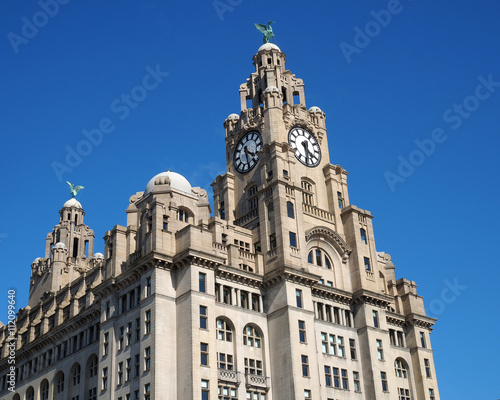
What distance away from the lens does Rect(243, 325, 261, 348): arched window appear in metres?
81.3

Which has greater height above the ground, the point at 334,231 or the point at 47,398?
the point at 334,231

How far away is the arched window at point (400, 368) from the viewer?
95.2 metres

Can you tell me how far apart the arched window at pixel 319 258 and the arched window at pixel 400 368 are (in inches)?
638

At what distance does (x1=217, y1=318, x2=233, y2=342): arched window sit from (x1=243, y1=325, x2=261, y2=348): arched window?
2.10 metres

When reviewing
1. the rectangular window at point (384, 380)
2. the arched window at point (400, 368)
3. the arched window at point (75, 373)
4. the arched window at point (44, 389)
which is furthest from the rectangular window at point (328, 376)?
the arched window at point (44, 389)

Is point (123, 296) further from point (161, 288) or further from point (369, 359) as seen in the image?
point (369, 359)

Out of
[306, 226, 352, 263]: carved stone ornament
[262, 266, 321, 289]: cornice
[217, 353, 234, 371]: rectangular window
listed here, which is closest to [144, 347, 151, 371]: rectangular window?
[217, 353, 234, 371]: rectangular window

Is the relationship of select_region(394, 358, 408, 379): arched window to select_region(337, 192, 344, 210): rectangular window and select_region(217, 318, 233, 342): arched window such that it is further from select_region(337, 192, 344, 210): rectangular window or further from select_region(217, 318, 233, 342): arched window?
select_region(217, 318, 233, 342): arched window

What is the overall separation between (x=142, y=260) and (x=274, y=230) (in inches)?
700

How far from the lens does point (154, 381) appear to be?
237ft

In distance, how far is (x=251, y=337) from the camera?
269 feet

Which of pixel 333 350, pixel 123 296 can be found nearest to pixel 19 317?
pixel 123 296

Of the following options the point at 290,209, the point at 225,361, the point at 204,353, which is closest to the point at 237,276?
the point at 225,361

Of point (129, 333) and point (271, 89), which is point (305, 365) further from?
point (271, 89)
